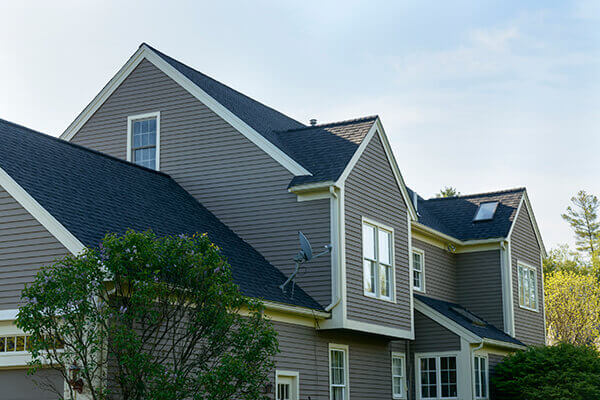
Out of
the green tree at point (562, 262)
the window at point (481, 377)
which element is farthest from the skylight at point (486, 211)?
the green tree at point (562, 262)

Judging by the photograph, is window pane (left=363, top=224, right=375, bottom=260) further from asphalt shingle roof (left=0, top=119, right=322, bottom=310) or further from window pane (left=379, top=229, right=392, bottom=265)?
asphalt shingle roof (left=0, top=119, right=322, bottom=310)

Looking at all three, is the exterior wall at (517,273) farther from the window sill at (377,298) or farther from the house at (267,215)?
the window sill at (377,298)

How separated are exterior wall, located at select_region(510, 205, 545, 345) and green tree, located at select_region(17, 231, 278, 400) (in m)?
16.8

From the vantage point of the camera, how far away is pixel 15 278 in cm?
1341

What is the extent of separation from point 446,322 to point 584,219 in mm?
49930

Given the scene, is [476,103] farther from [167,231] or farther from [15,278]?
[15,278]

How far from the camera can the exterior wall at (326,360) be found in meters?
17.2

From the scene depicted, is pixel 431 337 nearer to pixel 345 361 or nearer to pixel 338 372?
pixel 345 361

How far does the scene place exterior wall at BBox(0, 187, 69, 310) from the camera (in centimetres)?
1321

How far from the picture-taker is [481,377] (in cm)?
2284

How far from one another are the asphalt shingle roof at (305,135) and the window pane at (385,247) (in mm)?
2441

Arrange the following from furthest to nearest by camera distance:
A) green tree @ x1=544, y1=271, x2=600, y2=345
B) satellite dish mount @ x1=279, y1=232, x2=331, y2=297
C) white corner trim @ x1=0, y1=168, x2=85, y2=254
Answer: green tree @ x1=544, y1=271, x2=600, y2=345 < satellite dish mount @ x1=279, y1=232, x2=331, y2=297 < white corner trim @ x1=0, y1=168, x2=85, y2=254

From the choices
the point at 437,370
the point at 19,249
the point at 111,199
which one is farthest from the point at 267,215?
the point at 437,370

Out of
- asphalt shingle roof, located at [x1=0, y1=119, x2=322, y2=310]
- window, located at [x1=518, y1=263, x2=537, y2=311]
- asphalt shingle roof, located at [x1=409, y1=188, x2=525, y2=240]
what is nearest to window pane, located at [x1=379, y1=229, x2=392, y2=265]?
asphalt shingle roof, located at [x1=0, y1=119, x2=322, y2=310]
